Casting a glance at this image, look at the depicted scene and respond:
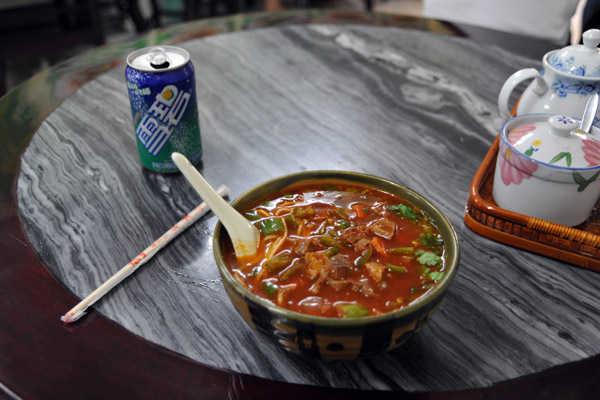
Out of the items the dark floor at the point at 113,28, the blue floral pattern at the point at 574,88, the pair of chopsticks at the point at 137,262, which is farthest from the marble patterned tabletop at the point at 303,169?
the dark floor at the point at 113,28

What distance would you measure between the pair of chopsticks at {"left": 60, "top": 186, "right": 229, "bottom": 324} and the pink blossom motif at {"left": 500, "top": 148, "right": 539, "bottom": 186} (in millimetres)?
620

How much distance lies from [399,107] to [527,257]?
68 cm

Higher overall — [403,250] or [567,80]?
[567,80]

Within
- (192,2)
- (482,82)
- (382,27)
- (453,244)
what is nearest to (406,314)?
(453,244)

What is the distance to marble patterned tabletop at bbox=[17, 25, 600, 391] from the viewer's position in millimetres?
869

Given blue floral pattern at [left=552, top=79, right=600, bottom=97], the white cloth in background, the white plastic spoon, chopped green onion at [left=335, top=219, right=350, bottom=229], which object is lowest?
the white cloth in background

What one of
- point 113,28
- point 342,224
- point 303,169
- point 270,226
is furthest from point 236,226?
point 113,28

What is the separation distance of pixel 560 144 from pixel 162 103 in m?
0.87

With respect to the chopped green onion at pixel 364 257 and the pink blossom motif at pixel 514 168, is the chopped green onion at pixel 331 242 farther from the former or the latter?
the pink blossom motif at pixel 514 168

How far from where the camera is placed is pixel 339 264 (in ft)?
2.77

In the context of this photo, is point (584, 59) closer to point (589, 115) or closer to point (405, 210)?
point (589, 115)

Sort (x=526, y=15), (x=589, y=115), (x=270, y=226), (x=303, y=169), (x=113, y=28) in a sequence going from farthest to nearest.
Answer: (x=113, y=28)
(x=526, y=15)
(x=303, y=169)
(x=589, y=115)
(x=270, y=226)

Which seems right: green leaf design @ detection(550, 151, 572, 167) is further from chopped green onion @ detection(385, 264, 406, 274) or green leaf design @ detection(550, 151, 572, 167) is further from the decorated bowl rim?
chopped green onion @ detection(385, 264, 406, 274)

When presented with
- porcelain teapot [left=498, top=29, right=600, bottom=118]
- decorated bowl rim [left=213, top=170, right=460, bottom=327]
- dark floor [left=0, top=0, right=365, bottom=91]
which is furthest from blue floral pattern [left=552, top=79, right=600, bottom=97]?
dark floor [left=0, top=0, right=365, bottom=91]
